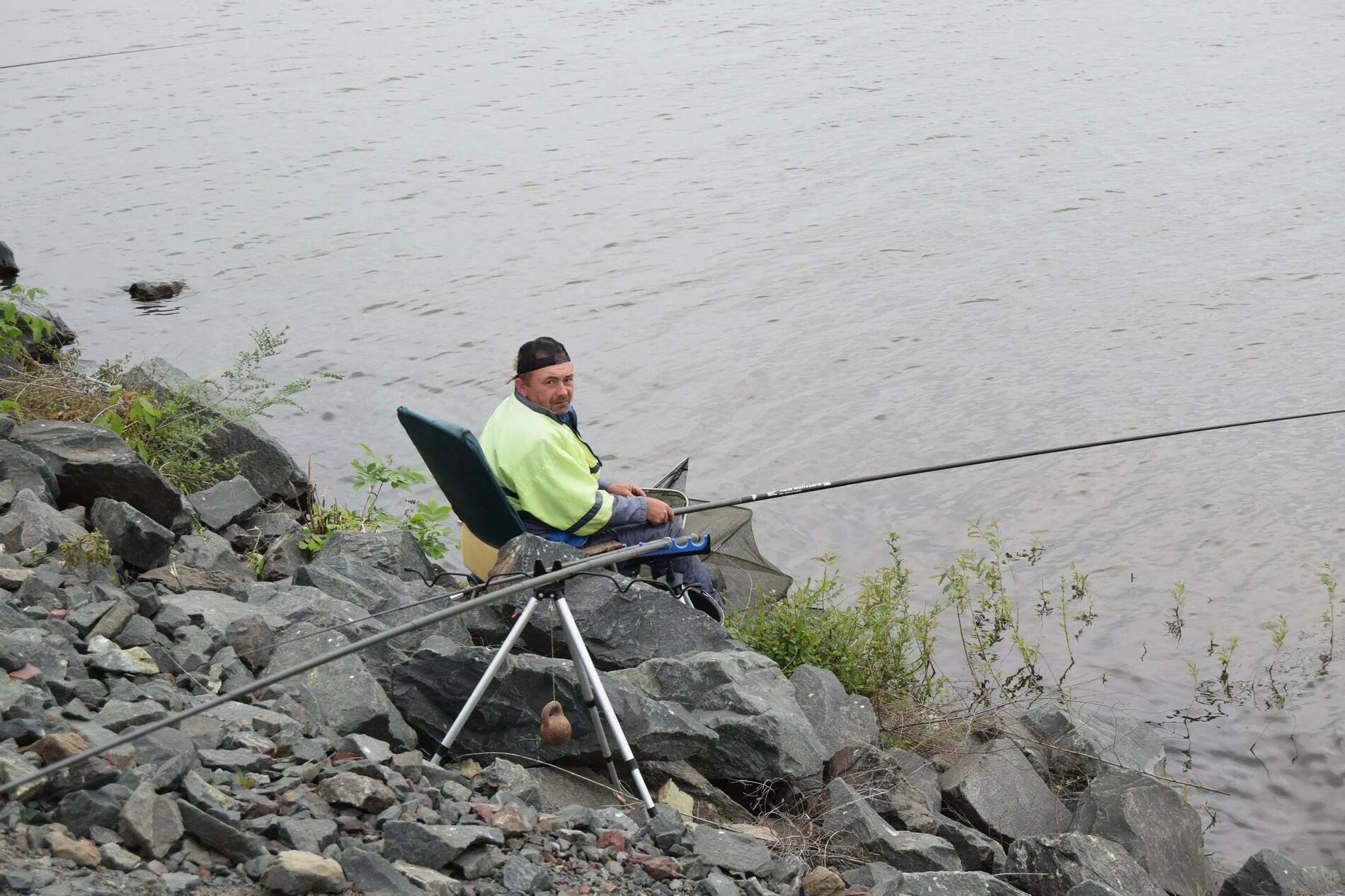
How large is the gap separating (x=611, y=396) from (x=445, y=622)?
6817mm

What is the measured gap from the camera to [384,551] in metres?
7.03

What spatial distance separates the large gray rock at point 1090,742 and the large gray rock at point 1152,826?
0.51 metres

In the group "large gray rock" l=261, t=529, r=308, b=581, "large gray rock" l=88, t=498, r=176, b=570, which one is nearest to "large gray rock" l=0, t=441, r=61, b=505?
"large gray rock" l=88, t=498, r=176, b=570

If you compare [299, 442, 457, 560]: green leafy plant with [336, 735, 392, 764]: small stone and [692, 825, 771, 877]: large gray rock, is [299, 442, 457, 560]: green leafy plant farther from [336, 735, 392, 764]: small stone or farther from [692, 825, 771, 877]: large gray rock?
[692, 825, 771, 877]: large gray rock

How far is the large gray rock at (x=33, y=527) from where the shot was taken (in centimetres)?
578

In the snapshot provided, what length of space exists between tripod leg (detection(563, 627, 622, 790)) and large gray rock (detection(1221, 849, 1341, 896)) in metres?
2.69

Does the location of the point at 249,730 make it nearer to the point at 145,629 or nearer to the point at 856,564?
the point at 145,629

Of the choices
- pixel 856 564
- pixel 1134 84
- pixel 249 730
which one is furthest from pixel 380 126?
pixel 249 730

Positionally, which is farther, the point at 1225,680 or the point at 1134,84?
the point at 1134,84

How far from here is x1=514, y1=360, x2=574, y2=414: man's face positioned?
615 centimetres

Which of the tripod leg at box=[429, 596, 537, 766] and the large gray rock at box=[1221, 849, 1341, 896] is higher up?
the tripod leg at box=[429, 596, 537, 766]

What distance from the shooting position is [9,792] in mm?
3516

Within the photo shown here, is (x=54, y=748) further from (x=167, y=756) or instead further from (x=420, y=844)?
(x=420, y=844)

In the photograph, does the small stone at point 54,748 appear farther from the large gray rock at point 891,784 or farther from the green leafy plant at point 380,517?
the green leafy plant at point 380,517
